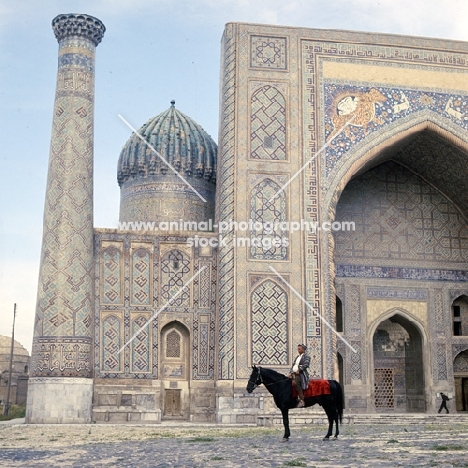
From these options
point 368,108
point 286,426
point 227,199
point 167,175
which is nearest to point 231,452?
point 286,426

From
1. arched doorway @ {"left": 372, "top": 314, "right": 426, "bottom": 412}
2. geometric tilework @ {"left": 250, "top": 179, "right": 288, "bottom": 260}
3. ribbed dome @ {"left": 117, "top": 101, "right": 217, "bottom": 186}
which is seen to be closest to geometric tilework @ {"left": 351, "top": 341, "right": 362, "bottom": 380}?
arched doorway @ {"left": 372, "top": 314, "right": 426, "bottom": 412}

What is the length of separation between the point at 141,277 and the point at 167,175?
3223 millimetres

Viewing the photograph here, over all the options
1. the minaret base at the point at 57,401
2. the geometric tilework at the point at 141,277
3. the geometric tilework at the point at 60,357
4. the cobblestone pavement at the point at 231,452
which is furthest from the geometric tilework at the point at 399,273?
the cobblestone pavement at the point at 231,452

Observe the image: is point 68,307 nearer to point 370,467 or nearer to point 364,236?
point 364,236

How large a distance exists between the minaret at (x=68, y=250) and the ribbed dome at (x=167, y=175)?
8.82 ft

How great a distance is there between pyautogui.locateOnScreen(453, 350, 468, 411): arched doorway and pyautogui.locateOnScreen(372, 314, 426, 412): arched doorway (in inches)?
24.5

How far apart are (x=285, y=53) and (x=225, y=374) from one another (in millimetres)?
4594

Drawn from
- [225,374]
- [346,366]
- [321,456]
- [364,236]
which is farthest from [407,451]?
[364,236]

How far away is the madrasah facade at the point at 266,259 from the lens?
392 inches

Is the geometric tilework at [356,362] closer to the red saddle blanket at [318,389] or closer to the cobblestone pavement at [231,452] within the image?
the cobblestone pavement at [231,452]

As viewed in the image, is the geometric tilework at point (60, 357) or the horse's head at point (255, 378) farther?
the geometric tilework at point (60, 357)

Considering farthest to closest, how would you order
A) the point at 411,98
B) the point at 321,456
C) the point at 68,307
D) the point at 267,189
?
the point at 411,98 < the point at 267,189 < the point at 68,307 < the point at 321,456

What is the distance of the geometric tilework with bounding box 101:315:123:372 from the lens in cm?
1009

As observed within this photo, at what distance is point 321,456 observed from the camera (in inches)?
178
